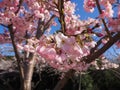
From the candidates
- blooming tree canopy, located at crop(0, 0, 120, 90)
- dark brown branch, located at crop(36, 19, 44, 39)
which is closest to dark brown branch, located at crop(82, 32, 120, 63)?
blooming tree canopy, located at crop(0, 0, 120, 90)

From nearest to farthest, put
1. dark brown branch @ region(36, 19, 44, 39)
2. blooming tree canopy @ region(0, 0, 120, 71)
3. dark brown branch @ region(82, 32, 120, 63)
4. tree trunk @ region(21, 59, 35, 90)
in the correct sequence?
blooming tree canopy @ region(0, 0, 120, 71) → dark brown branch @ region(82, 32, 120, 63) → tree trunk @ region(21, 59, 35, 90) → dark brown branch @ region(36, 19, 44, 39)

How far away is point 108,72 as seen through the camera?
11.5 meters

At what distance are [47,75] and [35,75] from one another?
483 millimetres

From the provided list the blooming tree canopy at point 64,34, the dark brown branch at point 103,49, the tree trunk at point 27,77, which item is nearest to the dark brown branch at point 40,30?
the blooming tree canopy at point 64,34

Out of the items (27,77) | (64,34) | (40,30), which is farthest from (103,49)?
(40,30)

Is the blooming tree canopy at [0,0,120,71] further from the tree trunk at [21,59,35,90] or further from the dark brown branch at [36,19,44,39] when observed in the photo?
the tree trunk at [21,59,35,90]

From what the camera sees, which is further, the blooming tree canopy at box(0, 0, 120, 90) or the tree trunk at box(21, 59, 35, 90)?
the tree trunk at box(21, 59, 35, 90)

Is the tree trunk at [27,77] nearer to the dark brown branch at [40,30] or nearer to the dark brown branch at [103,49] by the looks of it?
the dark brown branch at [40,30]

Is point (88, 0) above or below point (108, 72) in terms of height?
above

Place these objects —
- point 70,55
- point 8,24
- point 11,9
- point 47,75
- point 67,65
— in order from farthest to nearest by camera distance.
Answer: point 47,75
point 11,9
point 8,24
point 67,65
point 70,55

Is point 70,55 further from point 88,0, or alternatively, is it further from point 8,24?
point 8,24

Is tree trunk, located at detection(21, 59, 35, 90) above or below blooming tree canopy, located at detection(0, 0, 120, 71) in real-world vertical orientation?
below

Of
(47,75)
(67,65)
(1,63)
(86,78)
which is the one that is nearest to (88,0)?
(67,65)

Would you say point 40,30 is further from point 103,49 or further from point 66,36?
point 66,36
